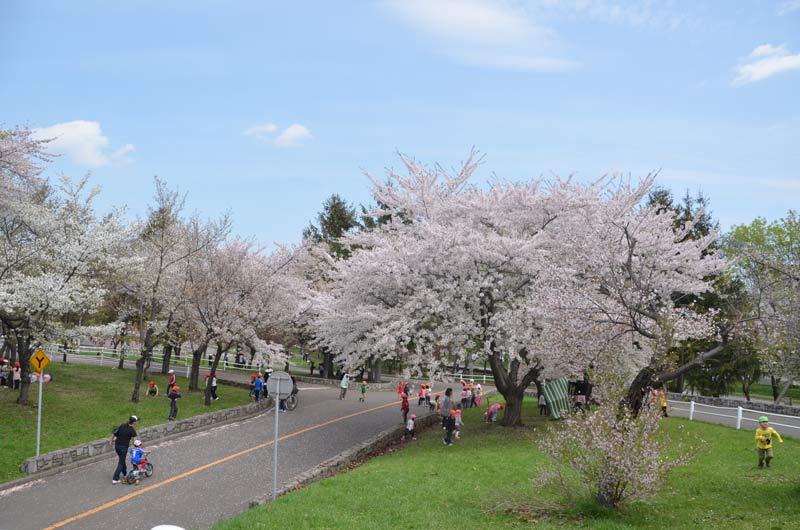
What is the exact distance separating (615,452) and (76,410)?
18778 mm

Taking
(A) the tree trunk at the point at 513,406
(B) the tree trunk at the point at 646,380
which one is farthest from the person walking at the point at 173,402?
(B) the tree trunk at the point at 646,380

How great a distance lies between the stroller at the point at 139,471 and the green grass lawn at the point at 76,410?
264 centimetres

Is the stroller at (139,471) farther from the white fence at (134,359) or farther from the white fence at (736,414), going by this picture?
the white fence at (134,359)

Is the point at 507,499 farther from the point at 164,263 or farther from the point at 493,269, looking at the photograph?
the point at 164,263

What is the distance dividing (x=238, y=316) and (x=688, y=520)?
22405 millimetres

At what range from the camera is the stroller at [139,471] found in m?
14.8

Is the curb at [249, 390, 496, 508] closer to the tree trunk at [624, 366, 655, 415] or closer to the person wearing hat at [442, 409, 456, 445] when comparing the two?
the person wearing hat at [442, 409, 456, 445]

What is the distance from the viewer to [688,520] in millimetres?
10039

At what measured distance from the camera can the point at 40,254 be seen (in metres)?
21.5

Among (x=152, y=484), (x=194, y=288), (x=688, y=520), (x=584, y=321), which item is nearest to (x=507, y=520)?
(x=688, y=520)

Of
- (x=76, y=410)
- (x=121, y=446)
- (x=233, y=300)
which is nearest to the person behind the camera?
(x=121, y=446)

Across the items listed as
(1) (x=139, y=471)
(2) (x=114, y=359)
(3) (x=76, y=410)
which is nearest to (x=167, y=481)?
(1) (x=139, y=471)

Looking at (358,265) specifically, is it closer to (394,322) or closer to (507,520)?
(394,322)

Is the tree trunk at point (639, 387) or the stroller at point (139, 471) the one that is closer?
the tree trunk at point (639, 387)
